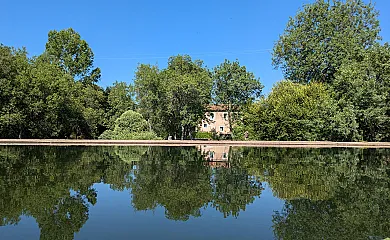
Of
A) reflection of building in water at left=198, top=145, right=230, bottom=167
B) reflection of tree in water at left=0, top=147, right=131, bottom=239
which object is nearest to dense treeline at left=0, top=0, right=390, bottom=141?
reflection of building in water at left=198, top=145, right=230, bottom=167

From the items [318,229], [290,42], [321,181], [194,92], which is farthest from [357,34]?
[318,229]

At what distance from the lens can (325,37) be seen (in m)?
29.2

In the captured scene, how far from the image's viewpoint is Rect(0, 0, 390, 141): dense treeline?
2438 centimetres

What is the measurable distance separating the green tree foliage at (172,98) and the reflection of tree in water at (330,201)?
19.3 m

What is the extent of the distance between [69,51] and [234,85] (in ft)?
59.4

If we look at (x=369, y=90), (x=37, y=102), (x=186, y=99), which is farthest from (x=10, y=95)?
(x=369, y=90)

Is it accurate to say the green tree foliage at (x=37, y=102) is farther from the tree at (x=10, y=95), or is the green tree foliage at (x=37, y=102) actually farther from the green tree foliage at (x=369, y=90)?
the green tree foliage at (x=369, y=90)

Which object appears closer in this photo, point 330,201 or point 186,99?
point 330,201

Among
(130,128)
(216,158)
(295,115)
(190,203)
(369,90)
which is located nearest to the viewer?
(190,203)

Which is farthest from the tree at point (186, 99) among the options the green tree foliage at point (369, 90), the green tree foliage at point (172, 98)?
the green tree foliage at point (369, 90)

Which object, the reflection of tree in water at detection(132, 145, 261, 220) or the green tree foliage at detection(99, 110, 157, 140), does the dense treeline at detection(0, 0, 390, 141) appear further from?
the reflection of tree in water at detection(132, 145, 261, 220)

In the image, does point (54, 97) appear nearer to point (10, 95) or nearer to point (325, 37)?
point (10, 95)

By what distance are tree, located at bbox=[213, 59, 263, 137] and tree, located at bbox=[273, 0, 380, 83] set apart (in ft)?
12.1

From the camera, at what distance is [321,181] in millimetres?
8641
